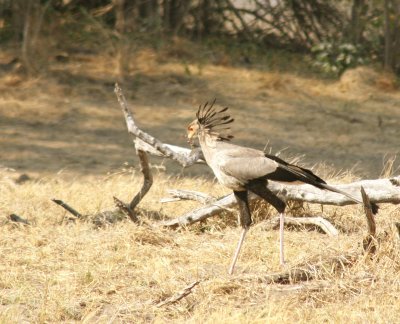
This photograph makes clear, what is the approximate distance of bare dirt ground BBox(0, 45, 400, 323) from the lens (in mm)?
4961

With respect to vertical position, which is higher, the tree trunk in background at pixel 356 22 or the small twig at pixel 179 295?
the tree trunk in background at pixel 356 22

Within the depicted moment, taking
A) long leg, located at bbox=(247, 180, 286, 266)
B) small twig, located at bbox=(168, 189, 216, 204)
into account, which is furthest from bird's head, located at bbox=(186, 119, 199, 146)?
small twig, located at bbox=(168, 189, 216, 204)

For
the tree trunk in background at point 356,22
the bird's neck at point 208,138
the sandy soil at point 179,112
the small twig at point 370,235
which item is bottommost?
the sandy soil at point 179,112

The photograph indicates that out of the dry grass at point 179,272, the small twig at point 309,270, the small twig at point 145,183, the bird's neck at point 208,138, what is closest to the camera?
the dry grass at point 179,272

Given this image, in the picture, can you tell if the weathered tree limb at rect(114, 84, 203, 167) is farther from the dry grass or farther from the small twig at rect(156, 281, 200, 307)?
the small twig at rect(156, 281, 200, 307)

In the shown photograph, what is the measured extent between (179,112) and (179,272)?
5889 mm

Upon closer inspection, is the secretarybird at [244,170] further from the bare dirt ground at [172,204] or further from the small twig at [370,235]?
the bare dirt ground at [172,204]

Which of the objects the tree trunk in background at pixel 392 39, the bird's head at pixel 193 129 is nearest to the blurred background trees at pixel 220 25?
the tree trunk in background at pixel 392 39

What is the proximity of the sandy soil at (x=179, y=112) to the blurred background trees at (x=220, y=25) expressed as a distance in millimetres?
345

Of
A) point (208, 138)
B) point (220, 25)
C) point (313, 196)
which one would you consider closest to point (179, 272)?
point (208, 138)

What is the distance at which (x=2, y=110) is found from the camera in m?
10.9

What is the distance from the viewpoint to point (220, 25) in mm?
13352

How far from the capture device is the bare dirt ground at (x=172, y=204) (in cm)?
496

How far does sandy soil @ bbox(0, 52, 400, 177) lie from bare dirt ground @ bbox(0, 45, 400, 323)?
0.07 feet
